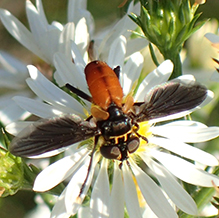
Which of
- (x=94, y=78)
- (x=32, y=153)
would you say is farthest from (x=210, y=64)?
(x=32, y=153)

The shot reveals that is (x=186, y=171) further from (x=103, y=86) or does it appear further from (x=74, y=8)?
(x=74, y=8)

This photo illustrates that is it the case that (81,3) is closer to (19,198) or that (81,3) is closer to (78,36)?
(78,36)

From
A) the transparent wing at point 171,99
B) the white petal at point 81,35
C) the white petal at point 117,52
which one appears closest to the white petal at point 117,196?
the transparent wing at point 171,99

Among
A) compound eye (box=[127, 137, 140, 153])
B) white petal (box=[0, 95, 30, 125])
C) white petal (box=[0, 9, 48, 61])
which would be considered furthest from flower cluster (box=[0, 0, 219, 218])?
white petal (box=[0, 95, 30, 125])

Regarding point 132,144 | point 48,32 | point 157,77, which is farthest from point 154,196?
point 48,32

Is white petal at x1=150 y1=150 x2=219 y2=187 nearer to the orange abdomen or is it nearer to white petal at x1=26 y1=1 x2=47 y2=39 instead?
the orange abdomen

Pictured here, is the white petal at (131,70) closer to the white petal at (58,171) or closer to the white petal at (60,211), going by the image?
the white petal at (58,171)

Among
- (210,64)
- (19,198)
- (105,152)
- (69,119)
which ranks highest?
(69,119)

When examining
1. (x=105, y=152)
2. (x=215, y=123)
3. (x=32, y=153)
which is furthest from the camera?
(x=215, y=123)
